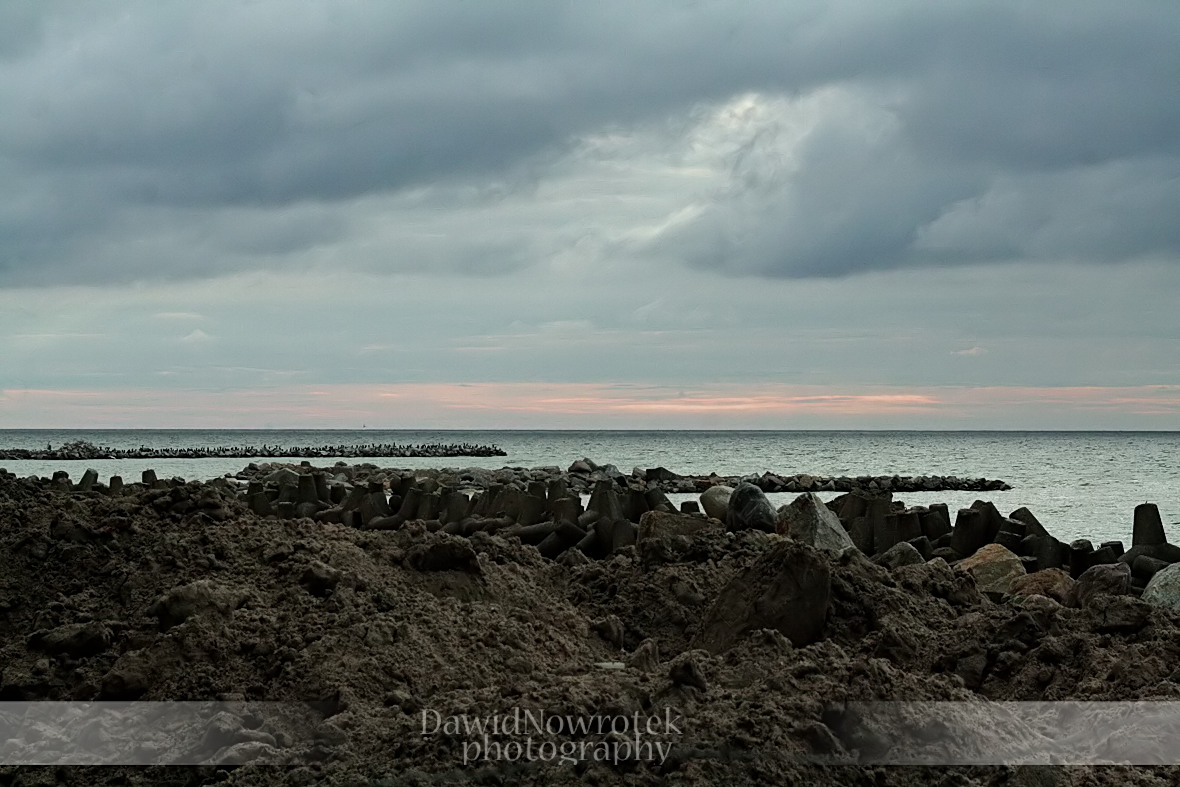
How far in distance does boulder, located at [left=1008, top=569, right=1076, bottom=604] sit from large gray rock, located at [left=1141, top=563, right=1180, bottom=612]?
412 millimetres

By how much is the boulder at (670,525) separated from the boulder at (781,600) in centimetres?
152

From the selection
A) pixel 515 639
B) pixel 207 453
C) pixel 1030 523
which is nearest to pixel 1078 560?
pixel 1030 523

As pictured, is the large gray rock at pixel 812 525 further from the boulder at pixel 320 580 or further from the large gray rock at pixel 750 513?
the boulder at pixel 320 580

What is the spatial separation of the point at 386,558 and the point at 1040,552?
5.17m

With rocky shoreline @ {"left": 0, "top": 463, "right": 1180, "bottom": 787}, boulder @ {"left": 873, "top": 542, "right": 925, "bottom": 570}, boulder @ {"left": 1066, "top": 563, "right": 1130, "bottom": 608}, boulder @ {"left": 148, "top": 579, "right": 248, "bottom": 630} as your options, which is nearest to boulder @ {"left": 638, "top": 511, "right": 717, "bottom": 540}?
rocky shoreline @ {"left": 0, "top": 463, "right": 1180, "bottom": 787}

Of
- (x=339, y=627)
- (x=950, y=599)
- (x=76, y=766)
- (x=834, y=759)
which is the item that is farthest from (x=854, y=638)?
(x=76, y=766)

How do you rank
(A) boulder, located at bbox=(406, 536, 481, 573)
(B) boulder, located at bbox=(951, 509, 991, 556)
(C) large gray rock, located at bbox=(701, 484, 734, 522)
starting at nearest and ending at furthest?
(A) boulder, located at bbox=(406, 536, 481, 573), (B) boulder, located at bbox=(951, 509, 991, 556), (C) large gray rock, located at bbox=(701, 484, 734, 522)

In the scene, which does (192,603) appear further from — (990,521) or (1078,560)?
(990,521)

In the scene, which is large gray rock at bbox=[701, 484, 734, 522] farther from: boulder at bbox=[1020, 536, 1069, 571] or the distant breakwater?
the distant breakwater

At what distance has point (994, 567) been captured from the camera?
730 cm

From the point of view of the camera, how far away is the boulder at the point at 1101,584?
227 inches

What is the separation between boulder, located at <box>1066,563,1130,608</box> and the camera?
5.75 m

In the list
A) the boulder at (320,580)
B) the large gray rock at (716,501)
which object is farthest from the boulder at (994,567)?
the boulder at (320,580)

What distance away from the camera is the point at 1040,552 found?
779 centimetres
